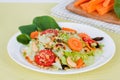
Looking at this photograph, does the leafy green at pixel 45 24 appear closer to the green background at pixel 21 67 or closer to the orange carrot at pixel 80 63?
the green background at pixel 21 67

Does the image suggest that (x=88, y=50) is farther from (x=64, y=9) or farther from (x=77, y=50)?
(x=64, y=9)

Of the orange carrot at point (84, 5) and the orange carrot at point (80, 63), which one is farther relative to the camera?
the orange carrot at point (84, 5)

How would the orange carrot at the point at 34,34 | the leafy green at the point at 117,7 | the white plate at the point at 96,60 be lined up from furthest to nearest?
the leafy green at the point at 117,7, the orange carrot at the point at 34,34, the white plate at the point at 96,60

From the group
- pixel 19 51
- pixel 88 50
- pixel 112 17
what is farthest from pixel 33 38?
pixel 112 17

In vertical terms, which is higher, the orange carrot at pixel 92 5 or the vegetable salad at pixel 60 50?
the orange carrot at pixel 92 5

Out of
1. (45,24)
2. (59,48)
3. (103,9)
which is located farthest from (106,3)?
(59,48)

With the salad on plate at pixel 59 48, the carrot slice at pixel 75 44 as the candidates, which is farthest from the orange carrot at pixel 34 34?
the carrot slice at pixel 75 44

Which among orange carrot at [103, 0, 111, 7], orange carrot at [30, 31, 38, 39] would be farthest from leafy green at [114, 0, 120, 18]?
orange carrot at [30, 31, 38, 39]

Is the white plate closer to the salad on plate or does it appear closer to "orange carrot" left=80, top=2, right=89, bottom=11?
the salad on plate

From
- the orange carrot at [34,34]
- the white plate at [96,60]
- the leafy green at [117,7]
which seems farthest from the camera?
the leafy green at [117,7]
